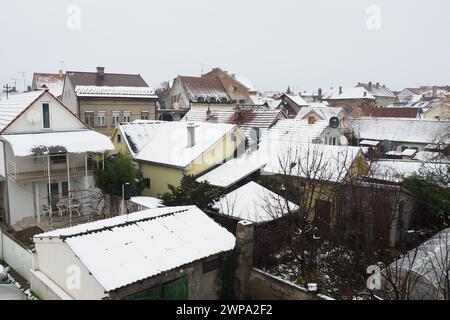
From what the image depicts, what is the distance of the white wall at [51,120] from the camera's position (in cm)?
2119

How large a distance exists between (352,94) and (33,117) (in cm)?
7604

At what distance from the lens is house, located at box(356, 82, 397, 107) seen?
92.0 metres

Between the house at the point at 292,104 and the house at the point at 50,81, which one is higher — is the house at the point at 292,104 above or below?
below

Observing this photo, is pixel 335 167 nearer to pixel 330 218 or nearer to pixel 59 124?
pixel 330 218

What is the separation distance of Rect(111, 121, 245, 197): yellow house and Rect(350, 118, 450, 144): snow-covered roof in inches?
944

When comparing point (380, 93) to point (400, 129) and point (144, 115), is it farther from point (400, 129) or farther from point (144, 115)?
point (144, 115)

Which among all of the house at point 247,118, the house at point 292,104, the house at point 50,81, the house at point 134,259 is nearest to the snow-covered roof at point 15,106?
the house at point 134,259

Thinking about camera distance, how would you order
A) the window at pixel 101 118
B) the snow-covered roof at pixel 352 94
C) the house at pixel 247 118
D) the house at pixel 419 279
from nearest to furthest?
the house at pixel 419 279 < the house at pixel 247 118 < the window at pixel 101 118 < the snow-covered roof at pixel 352 94

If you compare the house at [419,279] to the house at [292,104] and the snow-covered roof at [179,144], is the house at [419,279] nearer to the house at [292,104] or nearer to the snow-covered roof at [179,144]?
the snow-covered roof at [179,144]

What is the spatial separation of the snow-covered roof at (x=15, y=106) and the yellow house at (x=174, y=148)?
578 cm

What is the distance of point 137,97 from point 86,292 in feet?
98.4

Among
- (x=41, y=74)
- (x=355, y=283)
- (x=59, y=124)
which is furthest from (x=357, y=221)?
(x=41, y=74)

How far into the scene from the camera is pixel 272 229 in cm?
1623

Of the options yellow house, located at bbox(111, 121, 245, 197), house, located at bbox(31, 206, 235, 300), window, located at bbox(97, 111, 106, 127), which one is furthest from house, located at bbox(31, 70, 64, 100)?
house, located at bbox(31, 206, 235, 300)
